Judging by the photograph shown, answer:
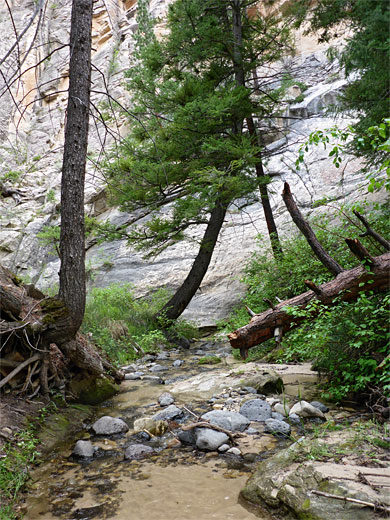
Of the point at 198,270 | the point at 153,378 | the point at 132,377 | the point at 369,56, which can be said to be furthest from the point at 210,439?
the point at 369,56

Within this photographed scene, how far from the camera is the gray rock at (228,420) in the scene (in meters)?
3.79

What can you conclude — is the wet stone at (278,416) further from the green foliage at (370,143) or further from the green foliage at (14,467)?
the green foliage at (370,143)

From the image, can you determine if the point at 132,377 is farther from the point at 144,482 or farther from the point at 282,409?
the point at 144,482

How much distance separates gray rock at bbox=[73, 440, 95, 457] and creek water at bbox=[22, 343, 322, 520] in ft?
0.22

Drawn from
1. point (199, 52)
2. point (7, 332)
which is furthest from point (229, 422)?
point (199, 52)

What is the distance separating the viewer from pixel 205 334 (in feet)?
35.1

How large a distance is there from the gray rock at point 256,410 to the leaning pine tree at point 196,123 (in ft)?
16.0

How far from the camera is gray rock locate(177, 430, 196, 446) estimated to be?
3.57 meters

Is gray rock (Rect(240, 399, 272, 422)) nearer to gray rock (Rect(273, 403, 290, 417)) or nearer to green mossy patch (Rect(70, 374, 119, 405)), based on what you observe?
gray rock (Rect(273, 403, 290, 417))

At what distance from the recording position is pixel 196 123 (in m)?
8.56

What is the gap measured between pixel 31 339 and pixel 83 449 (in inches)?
57.9

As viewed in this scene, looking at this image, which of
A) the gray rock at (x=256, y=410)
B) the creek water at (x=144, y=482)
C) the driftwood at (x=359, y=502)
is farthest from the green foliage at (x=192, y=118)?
the driftwood at (x=359, y=502)

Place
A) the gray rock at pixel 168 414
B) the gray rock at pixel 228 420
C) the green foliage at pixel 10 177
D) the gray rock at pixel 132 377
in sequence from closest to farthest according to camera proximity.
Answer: the gray rock at pixel 228 420 < the gray rock at pixel 168 414 < the gray rock at pixel 132 377 < the green foliage at pixel 10 177

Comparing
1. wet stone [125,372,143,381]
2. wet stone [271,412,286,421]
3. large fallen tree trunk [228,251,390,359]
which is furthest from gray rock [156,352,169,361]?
wet stone [271,412,286,421]
